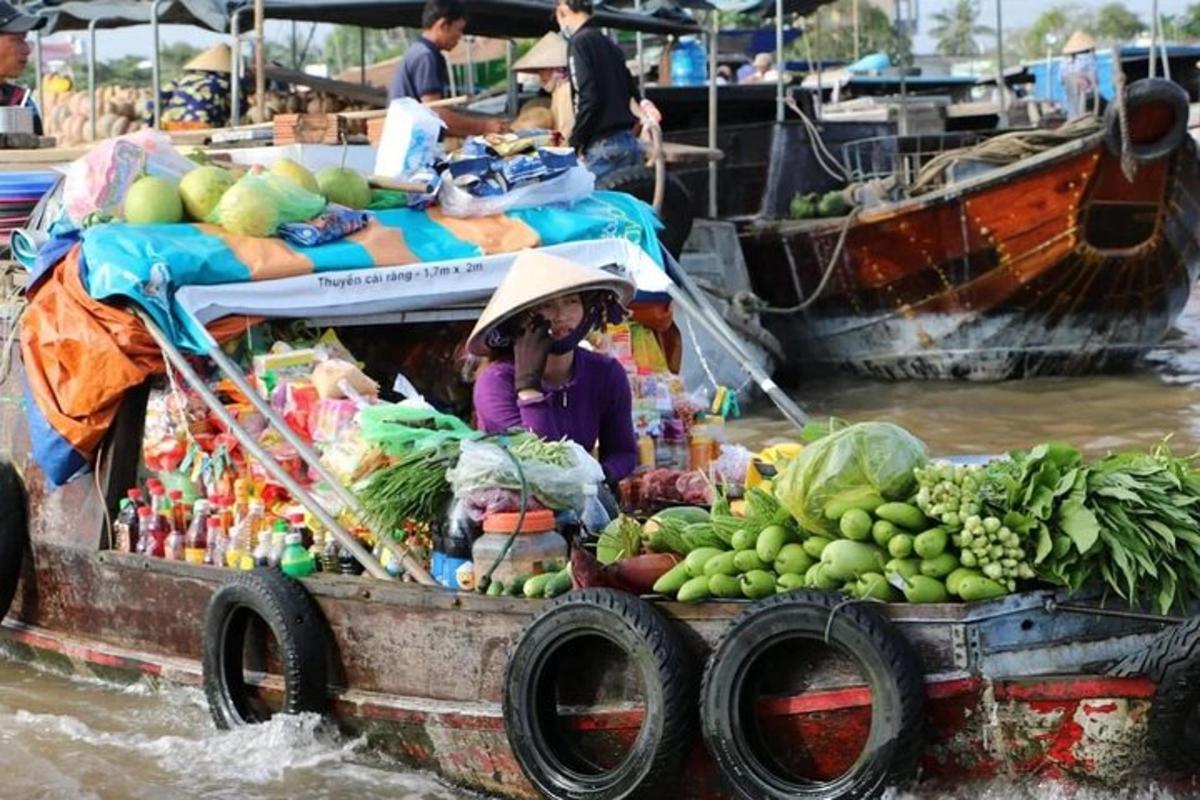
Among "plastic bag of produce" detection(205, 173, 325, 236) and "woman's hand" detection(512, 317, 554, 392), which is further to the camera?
"plastic bag of produce" detection(205, 173, 325, 236)

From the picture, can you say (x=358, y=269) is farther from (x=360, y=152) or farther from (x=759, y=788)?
(x=759, y=788)

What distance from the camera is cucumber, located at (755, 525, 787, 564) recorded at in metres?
4.33

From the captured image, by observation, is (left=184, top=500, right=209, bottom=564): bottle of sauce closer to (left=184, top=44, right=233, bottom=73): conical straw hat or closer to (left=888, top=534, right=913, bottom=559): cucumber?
(left=888, top=534, right=913, bottom=559): cucumber

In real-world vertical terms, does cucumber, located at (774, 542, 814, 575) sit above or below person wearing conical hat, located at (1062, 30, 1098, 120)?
below

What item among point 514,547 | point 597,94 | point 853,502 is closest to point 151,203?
point 514,547

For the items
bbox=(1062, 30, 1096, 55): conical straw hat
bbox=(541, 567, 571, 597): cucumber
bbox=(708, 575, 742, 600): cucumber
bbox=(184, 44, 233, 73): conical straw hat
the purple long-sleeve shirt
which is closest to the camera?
bbox=(708, 575, 742, 600): cucumber

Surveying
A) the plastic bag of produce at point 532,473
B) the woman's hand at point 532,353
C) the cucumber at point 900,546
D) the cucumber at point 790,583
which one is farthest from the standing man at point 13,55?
the cucumber at point 900,546

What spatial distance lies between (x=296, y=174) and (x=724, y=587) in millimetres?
2485

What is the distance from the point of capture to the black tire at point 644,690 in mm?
4258

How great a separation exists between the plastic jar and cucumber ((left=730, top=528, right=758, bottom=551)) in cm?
57

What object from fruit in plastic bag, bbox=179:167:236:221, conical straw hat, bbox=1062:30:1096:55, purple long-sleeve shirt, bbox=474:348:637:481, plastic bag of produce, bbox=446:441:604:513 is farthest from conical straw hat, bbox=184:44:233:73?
Answer: conical straw hat, bbox=1062:30:1096:55

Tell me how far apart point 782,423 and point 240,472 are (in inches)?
251

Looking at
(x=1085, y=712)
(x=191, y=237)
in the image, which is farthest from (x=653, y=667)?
(x=191, y=237)

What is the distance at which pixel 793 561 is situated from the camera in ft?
14.1
